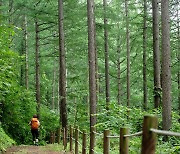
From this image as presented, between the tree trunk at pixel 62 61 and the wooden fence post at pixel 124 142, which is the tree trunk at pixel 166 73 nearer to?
the wooden fence post at pixel 124 142

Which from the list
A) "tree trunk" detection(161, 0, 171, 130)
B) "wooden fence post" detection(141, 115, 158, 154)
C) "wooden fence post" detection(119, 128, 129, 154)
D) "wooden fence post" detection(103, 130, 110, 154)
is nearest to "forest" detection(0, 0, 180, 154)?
"tree trunk" detection(161, 0, 171, 130)

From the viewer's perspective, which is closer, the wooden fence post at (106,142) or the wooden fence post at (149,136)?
the wooden fence post at (149,136)

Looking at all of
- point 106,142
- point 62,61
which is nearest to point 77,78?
Answer: point 62,61

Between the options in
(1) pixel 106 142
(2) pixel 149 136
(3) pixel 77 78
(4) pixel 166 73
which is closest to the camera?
(2) pixel 149 136

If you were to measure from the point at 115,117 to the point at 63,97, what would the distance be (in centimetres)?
592

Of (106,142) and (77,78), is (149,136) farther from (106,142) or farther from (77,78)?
(77,78)

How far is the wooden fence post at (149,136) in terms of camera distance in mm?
3341

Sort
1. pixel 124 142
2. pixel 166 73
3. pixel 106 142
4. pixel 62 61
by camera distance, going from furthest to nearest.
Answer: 1. pixel 62 61
2. pixel 166 73
3. pixel 106 142
4. pixel 124 142

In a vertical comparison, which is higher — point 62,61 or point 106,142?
point 62,61

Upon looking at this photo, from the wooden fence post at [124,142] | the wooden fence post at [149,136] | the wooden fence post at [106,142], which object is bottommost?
the wooden fence post at [106,142]

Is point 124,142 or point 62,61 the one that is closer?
point 124,142

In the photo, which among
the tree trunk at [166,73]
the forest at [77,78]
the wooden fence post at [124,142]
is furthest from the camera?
the forest at [77,78]

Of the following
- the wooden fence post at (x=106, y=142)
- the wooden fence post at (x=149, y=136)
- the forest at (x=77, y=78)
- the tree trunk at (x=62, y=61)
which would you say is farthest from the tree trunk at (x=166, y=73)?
the wooden fence post at (x=149, y=136)

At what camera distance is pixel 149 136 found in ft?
11.0
